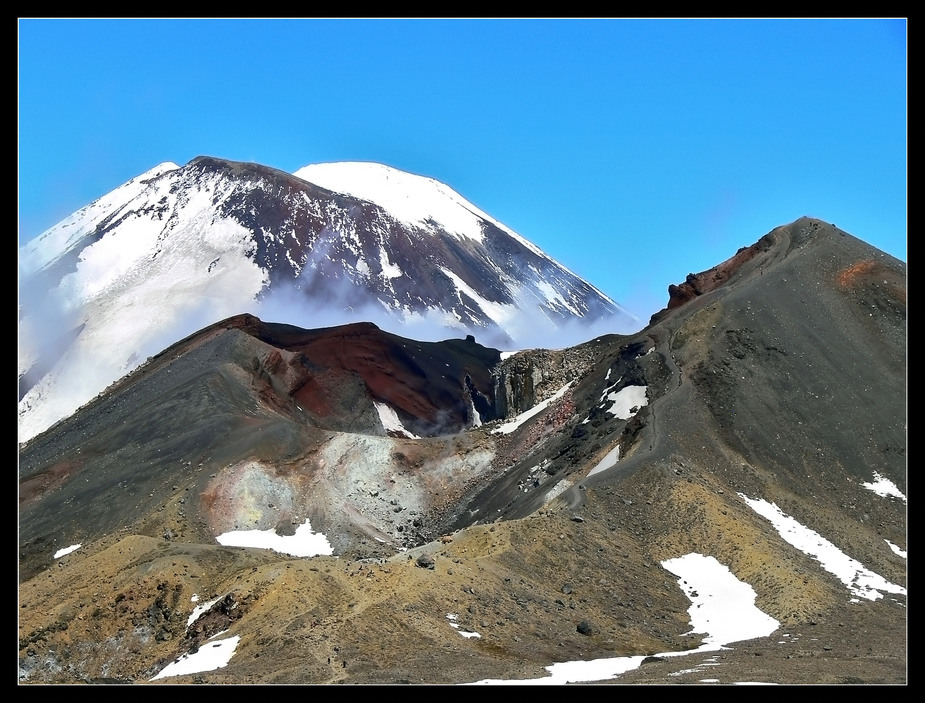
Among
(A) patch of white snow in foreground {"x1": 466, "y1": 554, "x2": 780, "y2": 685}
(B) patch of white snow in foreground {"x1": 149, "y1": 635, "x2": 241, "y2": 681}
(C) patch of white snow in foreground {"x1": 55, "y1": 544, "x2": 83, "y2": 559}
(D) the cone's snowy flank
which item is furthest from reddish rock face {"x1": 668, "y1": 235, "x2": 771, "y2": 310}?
(D) the cone's snowy flank

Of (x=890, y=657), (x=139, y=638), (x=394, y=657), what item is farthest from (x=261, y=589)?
(x=890, y=657)

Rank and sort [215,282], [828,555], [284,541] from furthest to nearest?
[215,282]
[284,541]
[828,555]

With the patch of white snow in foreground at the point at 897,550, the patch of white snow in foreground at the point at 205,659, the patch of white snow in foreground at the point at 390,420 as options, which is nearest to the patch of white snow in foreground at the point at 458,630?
the patch of white snow in foreground at the point at 205,659

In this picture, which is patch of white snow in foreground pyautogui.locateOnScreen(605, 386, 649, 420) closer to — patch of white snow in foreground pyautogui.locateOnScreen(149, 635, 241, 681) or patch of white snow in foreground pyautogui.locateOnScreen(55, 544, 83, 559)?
patch of white snow in foreground pyautogui.locateOnScreen(55, 544, 83, 559)

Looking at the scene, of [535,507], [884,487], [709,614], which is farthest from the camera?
[884,487]

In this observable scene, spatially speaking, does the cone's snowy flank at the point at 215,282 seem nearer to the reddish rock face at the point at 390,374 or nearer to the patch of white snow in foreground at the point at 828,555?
the reddish rock face at the point at 390,374

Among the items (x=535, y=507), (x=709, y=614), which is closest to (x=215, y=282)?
(x=535, y=507)

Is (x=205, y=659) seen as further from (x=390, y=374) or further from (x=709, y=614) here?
(x=390, y=374)
